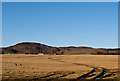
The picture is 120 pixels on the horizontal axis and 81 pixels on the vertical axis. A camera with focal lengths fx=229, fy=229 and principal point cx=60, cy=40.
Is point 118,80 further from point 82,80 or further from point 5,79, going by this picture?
point 5,79

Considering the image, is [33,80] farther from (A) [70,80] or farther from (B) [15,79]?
(A) [70,80]

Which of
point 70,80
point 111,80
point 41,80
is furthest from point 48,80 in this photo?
point 111,80


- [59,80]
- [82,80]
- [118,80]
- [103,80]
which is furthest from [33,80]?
[118,80]

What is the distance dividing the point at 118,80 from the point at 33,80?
6646 millimetres

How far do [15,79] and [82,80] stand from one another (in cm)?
527

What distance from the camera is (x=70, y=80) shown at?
57.8 feet

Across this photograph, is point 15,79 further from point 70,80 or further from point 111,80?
point 111,80

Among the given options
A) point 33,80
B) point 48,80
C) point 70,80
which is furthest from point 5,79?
point 70,80

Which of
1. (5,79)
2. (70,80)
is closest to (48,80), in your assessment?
(70,80)

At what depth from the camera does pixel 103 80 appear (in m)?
18.0

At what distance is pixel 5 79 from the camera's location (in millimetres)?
17859

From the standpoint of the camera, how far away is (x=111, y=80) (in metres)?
18.0

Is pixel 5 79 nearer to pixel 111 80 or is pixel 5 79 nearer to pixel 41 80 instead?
pixel 41 80

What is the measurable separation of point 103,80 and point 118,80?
3.83 ft
